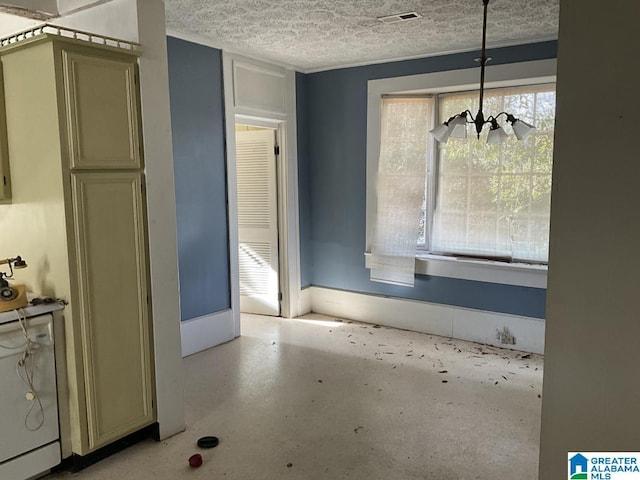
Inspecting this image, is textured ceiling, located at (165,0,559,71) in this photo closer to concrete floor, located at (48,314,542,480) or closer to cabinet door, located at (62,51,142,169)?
cabinet door, located at (62,51,142,169)

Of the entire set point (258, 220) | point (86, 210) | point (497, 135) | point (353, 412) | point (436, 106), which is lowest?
point (353, 412)

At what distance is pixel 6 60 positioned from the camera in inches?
105

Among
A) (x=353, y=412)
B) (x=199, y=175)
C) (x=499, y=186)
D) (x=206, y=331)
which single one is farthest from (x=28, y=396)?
(x=499, y=186)

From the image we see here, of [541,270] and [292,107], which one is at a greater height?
[292,107]

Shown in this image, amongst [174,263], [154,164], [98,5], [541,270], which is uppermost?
[98,5]

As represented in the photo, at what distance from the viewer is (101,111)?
261cm

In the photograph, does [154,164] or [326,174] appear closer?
[154,164]

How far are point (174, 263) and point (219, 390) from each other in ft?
3.99

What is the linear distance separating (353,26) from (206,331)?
113 inches

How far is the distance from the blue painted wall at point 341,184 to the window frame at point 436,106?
0.08m

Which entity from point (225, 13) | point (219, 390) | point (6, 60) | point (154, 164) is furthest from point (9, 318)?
point (225, 13)

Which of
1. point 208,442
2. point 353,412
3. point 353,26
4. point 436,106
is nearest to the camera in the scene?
point 208,442

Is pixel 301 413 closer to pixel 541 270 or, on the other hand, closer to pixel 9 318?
pixel 9 318

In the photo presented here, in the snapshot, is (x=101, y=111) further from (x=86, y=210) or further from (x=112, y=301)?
(x=112, y=301)
